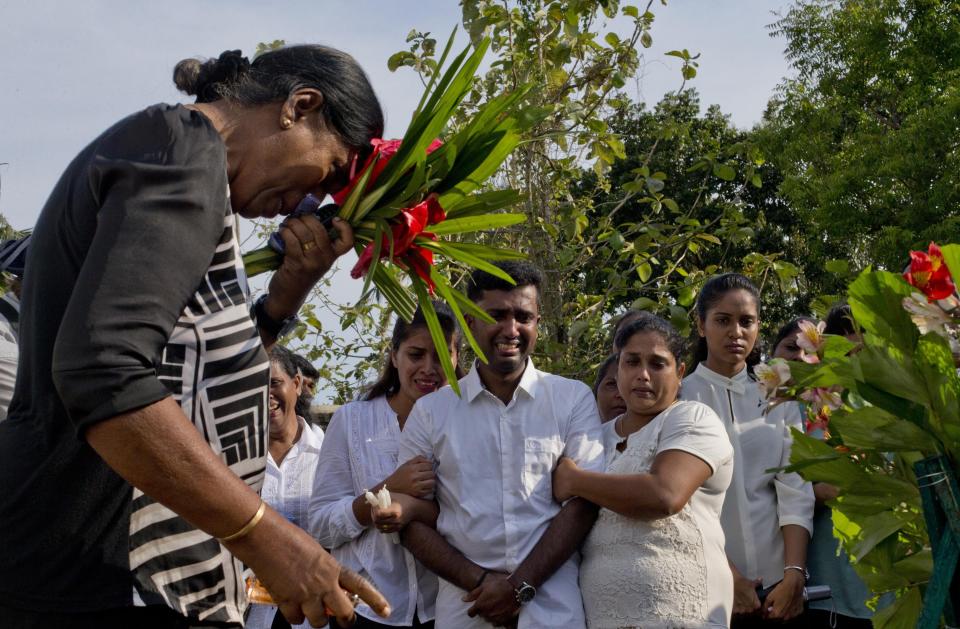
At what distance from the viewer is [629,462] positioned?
425cm

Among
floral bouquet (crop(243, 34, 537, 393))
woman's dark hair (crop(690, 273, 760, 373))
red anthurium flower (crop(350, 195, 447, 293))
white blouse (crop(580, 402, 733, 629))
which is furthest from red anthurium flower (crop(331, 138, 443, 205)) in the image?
woman's dark hair (crop(690, 273, 760, 373))

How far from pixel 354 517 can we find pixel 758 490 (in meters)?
1.88

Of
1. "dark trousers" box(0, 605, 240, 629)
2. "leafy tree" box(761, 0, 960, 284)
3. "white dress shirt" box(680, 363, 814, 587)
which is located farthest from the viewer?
"leafy tree" box(761, 0, 960, 284)

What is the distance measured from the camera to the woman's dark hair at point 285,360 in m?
5.56

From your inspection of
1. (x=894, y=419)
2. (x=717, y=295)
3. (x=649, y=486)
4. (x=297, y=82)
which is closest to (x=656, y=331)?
(x=717, y=295)

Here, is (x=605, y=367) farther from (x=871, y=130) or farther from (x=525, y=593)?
(x=871, y=130)

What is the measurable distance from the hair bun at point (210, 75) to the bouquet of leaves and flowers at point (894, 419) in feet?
5.16

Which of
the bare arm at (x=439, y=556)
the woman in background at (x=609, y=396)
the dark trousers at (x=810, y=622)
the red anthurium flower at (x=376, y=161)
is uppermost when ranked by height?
the red anthurium flower at (x=376, y=161)

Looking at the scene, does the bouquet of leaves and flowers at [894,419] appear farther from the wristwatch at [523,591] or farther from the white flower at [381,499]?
the white flower at [381,499]

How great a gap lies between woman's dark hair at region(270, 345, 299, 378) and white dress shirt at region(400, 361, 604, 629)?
1.38 m

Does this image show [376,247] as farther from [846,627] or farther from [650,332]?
[846,627]

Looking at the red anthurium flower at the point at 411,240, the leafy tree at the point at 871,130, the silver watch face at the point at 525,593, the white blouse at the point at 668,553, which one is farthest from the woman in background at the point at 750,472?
the leafy tree at the point at 871,130

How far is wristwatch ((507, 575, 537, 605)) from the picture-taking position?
390cm

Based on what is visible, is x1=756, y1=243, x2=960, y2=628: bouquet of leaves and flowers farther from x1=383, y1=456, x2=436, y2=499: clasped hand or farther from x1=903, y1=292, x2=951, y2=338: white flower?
x1=383, y1=456, x2=436, y2=499: clasped hand
